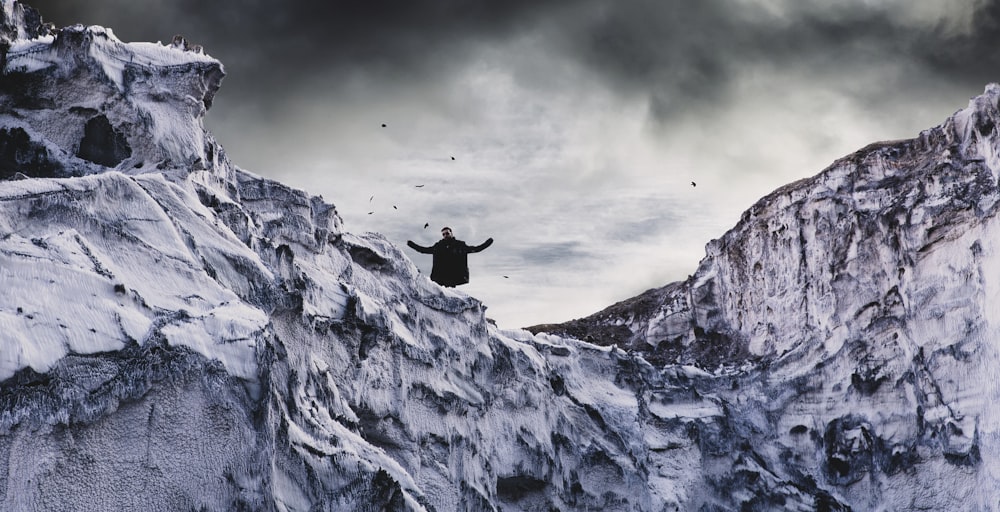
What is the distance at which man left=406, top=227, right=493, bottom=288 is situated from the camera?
82.3 feet

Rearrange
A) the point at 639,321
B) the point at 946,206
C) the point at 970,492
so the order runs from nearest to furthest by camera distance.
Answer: the point at 970,492
the point at 946,206
the point at 639,321

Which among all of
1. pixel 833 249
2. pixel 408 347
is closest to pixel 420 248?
pixel 408 347

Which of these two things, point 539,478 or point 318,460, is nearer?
A: point 318,460

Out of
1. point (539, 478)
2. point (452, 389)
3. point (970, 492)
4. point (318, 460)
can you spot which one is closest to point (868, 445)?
point (970, 492)

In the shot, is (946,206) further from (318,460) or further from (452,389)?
(318,460)

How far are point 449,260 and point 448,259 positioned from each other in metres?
0.03

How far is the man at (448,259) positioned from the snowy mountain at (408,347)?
1601 mm

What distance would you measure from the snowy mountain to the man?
160cm

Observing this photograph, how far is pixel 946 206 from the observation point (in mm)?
26672

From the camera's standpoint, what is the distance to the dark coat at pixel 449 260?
25.1 m

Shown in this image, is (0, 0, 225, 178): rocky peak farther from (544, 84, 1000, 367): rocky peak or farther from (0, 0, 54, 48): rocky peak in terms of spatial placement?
(544, 84, 1000, 367): rocky peak

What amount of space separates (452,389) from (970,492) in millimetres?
11635

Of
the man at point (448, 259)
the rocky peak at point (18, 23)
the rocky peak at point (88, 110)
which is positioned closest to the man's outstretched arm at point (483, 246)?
the man at point (448, 259)

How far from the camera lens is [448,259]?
82.3 ft
